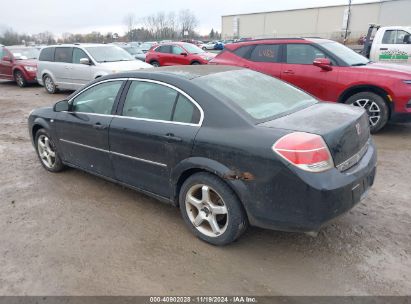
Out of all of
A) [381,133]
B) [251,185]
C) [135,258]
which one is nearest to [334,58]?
[381,133]

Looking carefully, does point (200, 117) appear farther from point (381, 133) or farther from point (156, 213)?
point (381, 133)

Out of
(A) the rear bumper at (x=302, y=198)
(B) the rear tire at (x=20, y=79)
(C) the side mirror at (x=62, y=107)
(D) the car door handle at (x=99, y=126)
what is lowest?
(B) the rear tire at (x=20, y=79)

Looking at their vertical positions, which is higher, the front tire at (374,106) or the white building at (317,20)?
the white building at (317,20)

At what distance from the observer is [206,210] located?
317cm

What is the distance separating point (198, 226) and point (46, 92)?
11.8 m

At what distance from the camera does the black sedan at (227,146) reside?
2.62m

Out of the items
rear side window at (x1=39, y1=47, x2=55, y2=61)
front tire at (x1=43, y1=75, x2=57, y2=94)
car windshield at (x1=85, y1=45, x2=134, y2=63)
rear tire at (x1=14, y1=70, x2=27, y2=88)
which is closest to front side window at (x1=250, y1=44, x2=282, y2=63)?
car windshield at (x1=85, y1=45, x2=134, y2=63)

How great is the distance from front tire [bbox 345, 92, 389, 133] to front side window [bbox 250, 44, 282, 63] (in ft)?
6.35

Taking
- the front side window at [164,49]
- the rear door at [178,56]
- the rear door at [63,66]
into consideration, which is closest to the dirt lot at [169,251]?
the rear door at [63,66]

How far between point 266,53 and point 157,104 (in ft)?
15.9

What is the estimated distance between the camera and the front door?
12.8 feet

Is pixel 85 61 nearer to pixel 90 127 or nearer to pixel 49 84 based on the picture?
pixel 49 84

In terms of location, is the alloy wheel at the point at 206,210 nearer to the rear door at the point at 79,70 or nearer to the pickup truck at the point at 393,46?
the rear door at the point at 79,70

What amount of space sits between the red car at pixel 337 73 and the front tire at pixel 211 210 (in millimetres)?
4365
